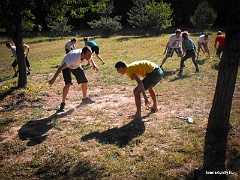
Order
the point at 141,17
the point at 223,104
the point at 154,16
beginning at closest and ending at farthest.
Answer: the point at 223,104
the point at 154,16
the point at 141,17

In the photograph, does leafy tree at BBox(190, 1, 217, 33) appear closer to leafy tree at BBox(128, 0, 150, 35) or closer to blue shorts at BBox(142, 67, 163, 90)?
leafy tree at BBox(128, 0, 150, 35)

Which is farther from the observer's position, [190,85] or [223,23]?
[223,23]

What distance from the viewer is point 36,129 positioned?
222 inches

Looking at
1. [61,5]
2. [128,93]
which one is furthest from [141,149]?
[61,5]

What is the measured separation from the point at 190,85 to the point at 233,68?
429 centimetres

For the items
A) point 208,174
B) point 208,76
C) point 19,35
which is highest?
point 19,35

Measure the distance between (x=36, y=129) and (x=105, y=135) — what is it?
5.79ft

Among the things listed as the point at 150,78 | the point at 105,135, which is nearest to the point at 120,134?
the point at 105,135

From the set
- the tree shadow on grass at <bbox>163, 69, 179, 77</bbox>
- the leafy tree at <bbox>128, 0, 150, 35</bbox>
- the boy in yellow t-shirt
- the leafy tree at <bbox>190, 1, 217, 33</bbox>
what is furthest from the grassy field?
the leafy tree at <bbox>190, 1, 217, 33</bbox>

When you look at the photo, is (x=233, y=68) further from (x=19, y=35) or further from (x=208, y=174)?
(x=19, y=35)

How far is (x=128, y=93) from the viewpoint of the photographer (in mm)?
7988

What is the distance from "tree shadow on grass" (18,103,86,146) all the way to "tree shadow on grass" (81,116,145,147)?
1.01 metres

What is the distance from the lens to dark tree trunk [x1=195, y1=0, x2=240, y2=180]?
12.9 feet

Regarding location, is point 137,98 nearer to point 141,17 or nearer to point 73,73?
point 73,73
